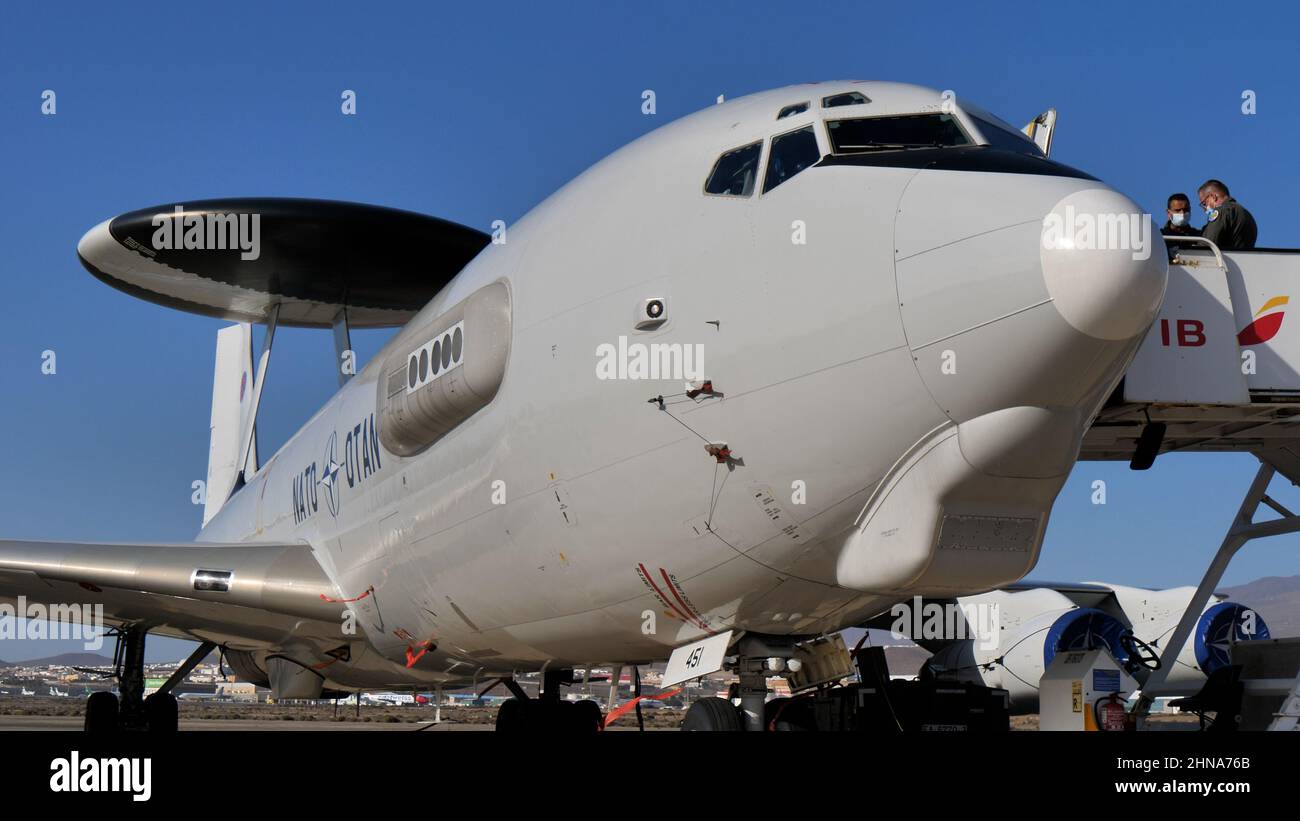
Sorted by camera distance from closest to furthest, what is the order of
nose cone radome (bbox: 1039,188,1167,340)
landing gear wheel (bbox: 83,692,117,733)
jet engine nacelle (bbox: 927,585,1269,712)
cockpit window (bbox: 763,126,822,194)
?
nose cone radome (bbox: 1039,188,1167,340) → cockpit window (bbox: 763,126,822,194) → jet engine nacelle (bbox: 927,585,1269,712) → landing gear wheel (bbox: 83,692,117,733)

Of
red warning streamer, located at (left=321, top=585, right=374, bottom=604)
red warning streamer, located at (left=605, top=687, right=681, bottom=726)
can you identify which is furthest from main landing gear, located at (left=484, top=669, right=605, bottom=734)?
red warning streamer, located at (left=605, top=687, right=681, bottom=726)

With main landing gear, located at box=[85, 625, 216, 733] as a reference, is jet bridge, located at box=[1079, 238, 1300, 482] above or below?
above

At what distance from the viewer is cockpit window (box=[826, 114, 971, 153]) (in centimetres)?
720

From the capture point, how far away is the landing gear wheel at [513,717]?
1407 centimetres

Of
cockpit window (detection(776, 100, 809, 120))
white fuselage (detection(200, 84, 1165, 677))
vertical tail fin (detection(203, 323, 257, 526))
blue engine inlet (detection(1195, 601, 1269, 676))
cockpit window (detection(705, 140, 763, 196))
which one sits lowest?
blue engine inlet (detection(1195, 601, 1269, 676))

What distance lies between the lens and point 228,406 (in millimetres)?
28172

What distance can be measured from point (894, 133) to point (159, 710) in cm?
1406

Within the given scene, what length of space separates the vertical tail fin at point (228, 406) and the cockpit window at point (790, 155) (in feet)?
73.2

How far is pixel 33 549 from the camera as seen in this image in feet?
47.2

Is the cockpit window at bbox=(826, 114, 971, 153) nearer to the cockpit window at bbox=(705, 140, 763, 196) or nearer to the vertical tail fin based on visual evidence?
the cockpit window at bbox=(705, 140, 763, 196)

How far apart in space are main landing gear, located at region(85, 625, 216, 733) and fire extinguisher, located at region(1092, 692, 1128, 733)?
12.1m

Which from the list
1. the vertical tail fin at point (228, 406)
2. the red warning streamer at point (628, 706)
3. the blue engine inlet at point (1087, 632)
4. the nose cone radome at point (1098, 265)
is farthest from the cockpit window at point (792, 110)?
the vertical tail fin at point (228, 406)

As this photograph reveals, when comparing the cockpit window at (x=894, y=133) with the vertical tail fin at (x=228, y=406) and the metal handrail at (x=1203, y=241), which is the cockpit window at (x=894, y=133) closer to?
the metal handrail at (x=1203, y=241)
